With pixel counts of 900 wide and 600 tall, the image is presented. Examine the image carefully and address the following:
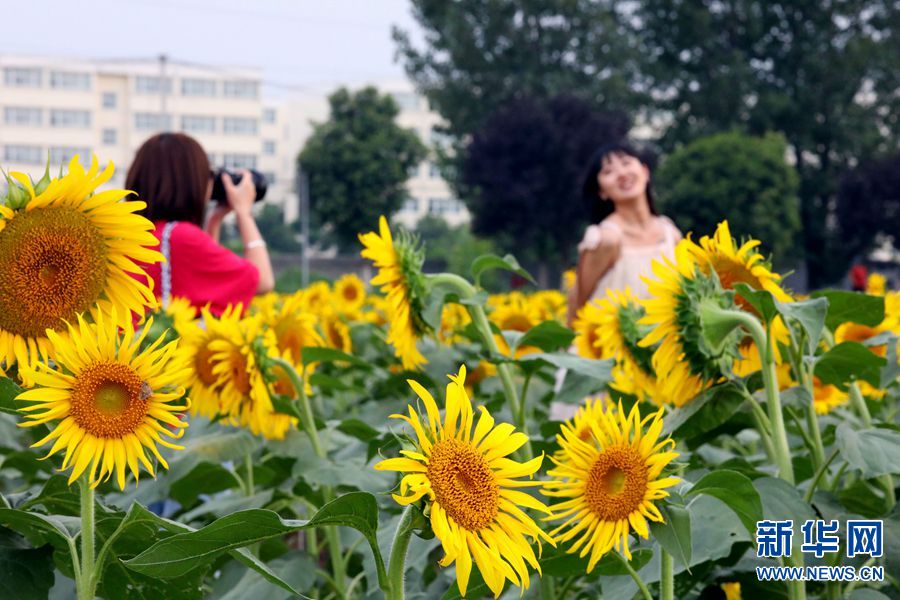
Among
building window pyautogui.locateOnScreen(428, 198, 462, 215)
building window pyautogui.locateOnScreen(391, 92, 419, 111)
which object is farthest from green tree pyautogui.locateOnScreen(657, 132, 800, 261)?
building window pyautogui.locateOnScreen(391, 92, 419, 111)

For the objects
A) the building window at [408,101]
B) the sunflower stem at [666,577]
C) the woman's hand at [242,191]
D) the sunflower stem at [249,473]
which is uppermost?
the building window at [408,101]

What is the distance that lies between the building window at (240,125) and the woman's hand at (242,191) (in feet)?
208

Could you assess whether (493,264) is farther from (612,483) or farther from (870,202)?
(870,202)

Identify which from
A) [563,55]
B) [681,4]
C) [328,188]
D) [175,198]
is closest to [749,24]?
[681,4]

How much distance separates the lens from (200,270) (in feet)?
9.78

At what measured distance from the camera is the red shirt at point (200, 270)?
296cm

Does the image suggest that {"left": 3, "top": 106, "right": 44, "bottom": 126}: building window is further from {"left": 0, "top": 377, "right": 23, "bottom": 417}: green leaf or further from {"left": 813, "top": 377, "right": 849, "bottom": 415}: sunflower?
{"left": 0, "top": 377, "right": 23, "bottom": 417}: green leaf

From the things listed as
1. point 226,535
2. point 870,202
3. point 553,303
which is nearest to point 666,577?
point 226,535

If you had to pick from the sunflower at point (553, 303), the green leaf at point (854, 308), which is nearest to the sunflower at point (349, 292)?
the sunflower at point (553, 303)

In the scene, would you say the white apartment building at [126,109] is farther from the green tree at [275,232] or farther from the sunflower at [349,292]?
the sunflower at [349,292]

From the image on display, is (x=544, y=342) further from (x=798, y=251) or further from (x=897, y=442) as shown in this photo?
(x=798, y=251)

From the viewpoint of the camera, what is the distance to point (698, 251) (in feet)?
5.67

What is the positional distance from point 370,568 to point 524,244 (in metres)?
29.2

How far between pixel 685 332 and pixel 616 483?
379 mm
